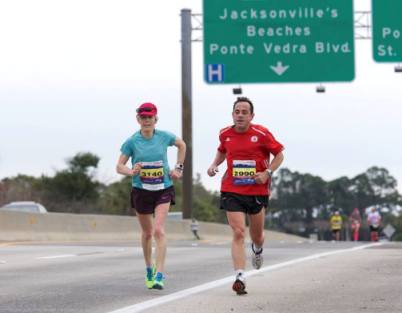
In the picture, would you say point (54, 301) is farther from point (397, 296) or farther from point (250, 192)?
point (397, 296)

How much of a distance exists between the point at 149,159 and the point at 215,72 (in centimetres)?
2019

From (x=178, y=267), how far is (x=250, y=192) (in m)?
4.16

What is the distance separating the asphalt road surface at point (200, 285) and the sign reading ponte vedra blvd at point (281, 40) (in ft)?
44.8

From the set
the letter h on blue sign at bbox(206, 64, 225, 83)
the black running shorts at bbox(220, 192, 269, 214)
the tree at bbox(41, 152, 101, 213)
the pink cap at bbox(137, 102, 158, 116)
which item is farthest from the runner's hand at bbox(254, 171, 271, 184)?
the tree at bbox(41, 152, 101, 213)

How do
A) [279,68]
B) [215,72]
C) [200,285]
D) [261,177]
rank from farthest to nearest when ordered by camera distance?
[215,72] < [279,68] < [200,285] < [261,177]

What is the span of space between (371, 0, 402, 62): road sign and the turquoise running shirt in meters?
20.0

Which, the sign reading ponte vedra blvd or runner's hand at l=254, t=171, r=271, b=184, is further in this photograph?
the sign reading ponte vedra blvd

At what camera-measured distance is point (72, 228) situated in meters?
29.5

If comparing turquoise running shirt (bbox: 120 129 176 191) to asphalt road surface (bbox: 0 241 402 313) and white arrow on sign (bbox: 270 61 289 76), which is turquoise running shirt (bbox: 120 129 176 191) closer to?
asphalt road surface (bbox: 0 241 402 313)

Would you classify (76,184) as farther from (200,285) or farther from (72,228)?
(200,285)

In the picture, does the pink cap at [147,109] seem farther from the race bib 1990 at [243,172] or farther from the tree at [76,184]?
the tree at [76,184]

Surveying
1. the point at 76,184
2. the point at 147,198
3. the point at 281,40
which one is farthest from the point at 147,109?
the point at 76,184

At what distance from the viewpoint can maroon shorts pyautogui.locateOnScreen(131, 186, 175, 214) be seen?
36.4 ft

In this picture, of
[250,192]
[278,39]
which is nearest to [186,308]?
Answer: [250,192]
